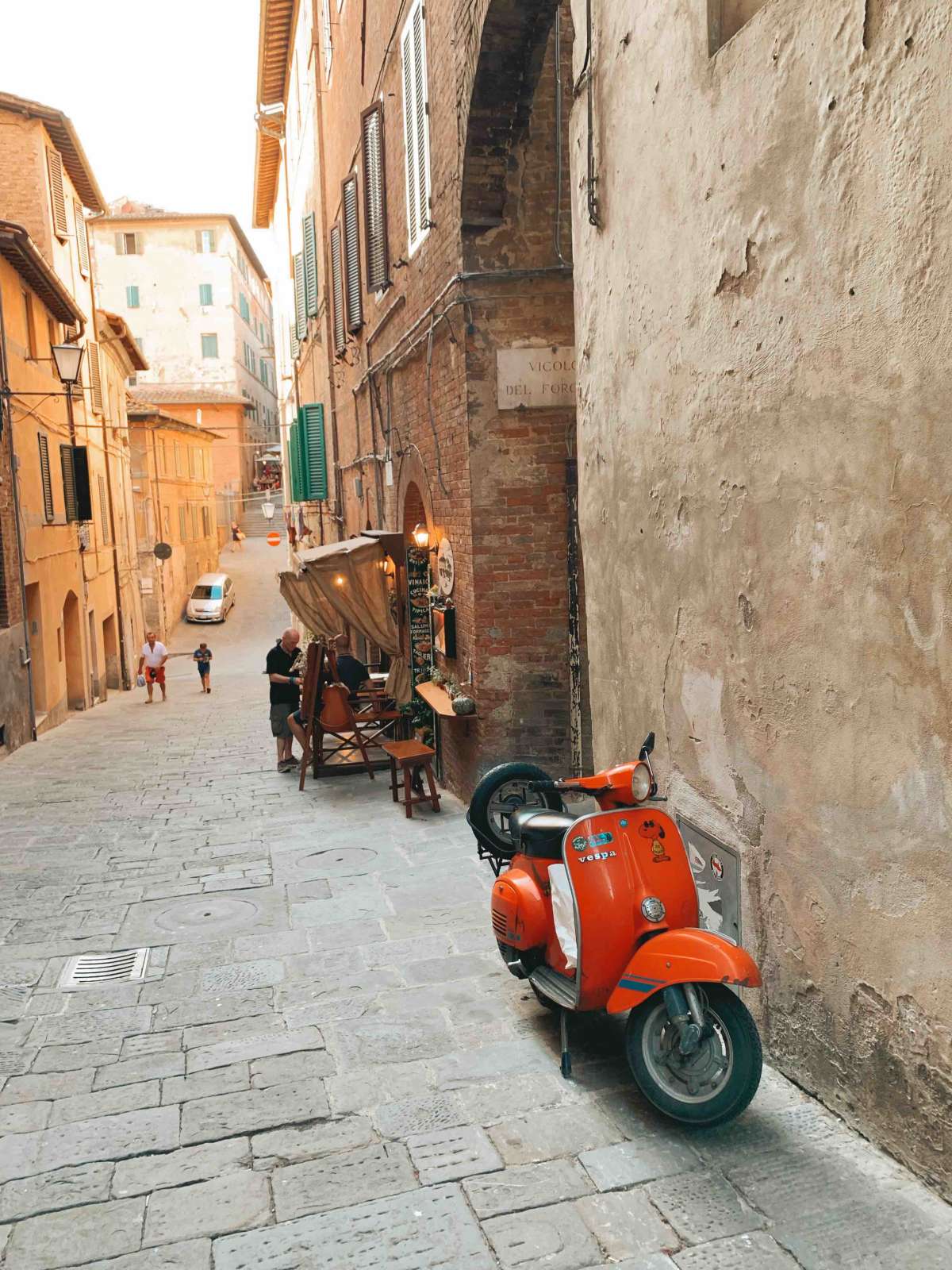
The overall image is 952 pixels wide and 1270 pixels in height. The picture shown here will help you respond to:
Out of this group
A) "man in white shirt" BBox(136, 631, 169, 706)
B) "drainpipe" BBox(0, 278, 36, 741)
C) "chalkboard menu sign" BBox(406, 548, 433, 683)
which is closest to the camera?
"chalkboard menu sign" BBox(406, 548, 433, 683)

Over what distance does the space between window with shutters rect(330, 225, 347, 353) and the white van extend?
79.4 ft

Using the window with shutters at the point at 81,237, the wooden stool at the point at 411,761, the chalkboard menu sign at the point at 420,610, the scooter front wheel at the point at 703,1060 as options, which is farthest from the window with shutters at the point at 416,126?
the window with shutters at the point at 81,237

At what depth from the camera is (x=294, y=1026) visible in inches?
195

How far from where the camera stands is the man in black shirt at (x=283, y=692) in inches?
450

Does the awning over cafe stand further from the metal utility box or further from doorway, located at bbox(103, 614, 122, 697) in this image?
doorway, located at bbox(103, 614, 122, 697)

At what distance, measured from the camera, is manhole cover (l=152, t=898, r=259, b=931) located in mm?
6547

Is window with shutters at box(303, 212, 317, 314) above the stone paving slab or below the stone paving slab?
above

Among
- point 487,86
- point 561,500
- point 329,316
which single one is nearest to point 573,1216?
point 561,500

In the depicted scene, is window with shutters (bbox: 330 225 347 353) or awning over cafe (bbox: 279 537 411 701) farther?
window with shutters (bbox: 330 225 347 353)

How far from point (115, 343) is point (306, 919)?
89.7ft

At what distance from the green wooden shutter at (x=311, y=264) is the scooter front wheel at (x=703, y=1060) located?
19.4 metres

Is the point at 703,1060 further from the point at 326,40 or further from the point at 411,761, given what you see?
the point at 326,40

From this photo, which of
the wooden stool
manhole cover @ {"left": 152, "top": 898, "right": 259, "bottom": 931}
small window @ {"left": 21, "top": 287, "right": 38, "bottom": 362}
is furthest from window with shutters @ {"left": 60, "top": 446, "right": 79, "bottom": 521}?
manhole cover @ {"left": 152, "top": 898, "right": 259, "bottom": 931}

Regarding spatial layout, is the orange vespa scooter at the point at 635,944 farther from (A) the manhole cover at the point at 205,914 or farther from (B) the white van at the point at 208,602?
(B) the white van at the point at 208,602
